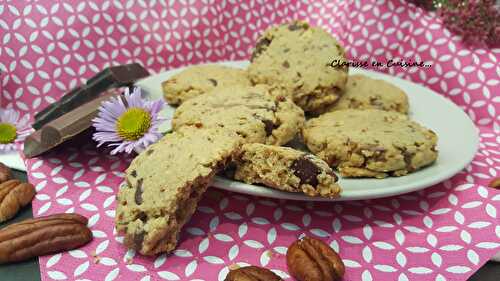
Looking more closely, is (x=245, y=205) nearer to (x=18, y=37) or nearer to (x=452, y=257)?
(x=452, y=257)

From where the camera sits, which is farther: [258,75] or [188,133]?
[258,75]

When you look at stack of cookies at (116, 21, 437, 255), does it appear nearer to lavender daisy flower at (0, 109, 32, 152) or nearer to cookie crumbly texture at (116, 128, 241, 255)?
cookie crumbly texture at (116, 128, 241, 255)

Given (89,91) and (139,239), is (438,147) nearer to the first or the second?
(139,239)

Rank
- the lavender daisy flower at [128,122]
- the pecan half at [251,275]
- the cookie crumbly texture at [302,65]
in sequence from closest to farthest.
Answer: the pecan half at [251,275] → the lavender daisy flower at [128,122] → the cookie crumbly texture at [302,65]

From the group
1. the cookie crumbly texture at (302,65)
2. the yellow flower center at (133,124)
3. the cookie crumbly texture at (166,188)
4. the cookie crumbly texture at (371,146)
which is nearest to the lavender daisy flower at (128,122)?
the yellow flower center at (133,124)

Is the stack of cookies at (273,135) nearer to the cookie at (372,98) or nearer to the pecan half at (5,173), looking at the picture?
the cookie at (372,98)

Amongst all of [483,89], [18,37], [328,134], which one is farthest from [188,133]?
[483,89]

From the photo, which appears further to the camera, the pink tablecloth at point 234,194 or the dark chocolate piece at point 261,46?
the dark chocolate piece at point 261,46
